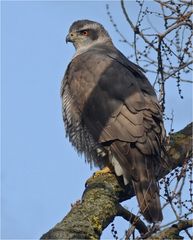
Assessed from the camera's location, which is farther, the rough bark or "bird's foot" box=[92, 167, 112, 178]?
"bird's foot" box=[92, 167, 112, 178]

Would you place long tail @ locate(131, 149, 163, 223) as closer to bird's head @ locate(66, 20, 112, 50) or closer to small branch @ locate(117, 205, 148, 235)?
small branch @ locate(117, 205, 148, 235)

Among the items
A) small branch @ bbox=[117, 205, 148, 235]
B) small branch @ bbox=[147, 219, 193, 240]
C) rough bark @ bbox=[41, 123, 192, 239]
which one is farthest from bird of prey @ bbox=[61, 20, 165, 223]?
small branch @ bbox=[147, 219, 193, 240]

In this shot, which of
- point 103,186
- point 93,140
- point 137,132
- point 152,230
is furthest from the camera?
point 93,140

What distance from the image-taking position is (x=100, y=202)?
432 cm

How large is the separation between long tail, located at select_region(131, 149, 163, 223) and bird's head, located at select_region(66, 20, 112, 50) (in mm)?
2481

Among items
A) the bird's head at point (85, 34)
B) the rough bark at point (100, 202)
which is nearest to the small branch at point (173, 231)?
the rough bark at point (100, 202)

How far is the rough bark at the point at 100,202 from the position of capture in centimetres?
371

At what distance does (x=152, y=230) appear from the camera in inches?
148

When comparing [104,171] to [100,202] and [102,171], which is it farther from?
[100,202]

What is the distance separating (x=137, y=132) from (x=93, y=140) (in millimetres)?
565

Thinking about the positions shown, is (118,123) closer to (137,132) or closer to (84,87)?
(137,132)

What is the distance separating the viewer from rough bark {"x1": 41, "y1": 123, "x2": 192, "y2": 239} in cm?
371

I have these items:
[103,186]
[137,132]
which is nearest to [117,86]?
[137,132]

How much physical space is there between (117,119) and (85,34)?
2.23 metres
